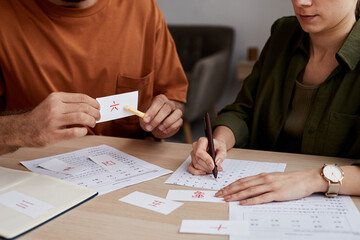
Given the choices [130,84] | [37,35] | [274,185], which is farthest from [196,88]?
[274,185]

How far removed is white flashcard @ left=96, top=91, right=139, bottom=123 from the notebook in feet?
0.69

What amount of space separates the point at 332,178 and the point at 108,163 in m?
0.62

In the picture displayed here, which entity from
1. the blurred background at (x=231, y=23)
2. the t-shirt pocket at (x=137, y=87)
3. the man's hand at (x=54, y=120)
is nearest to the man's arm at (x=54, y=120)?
the man's hand at (x=54, y=120)

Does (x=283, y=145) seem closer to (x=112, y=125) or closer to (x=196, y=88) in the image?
(x=112, y=125)

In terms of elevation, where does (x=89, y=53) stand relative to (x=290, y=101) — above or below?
above

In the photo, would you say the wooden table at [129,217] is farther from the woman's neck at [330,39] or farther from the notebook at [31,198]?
the woman's neck at [330,39]

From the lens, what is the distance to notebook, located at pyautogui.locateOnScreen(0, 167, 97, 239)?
83cm

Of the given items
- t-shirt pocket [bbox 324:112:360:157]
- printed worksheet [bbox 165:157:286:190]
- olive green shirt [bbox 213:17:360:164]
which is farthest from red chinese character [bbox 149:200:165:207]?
t-shirt pocket [bbox 324:112:360:157]

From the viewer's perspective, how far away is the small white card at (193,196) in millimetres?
958

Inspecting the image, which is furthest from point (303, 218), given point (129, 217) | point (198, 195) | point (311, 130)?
point (311, 130)

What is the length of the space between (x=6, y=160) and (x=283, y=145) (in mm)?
934

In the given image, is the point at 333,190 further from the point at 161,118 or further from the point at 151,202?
the point at 161,118

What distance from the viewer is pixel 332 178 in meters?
0.97

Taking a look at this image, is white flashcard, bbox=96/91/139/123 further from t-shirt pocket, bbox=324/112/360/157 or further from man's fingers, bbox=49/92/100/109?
t-shirt pocket, bbox=324/112/360/157
